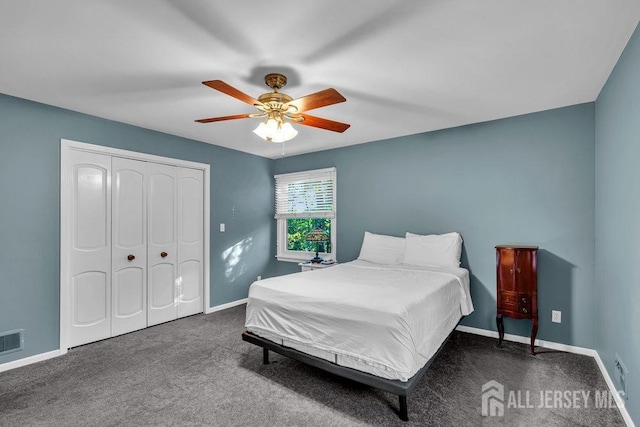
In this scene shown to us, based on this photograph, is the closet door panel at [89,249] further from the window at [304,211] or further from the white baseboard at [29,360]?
the window at [304,211]

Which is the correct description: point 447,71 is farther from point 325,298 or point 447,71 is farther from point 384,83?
point 325,298

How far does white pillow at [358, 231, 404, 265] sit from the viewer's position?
3961mm

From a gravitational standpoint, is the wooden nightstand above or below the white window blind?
below

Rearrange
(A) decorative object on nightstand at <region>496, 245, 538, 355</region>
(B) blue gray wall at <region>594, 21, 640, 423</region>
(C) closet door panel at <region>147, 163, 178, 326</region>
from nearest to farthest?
(B) blue gray wall at <region>594, 21, 640, 423</region>
(A) decorative object on nightstand at <region>496, 245, 538, 355</region>
(C) closet door panel at <region>147, 163, 178, 326</region>

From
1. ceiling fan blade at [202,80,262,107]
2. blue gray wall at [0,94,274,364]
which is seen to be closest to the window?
blue gray wall at [0,94,274,364]

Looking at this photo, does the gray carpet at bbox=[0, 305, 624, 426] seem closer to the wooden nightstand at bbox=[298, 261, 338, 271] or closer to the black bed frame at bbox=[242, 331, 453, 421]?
the black bed frame at bbox=[242, 331, 453, 421]

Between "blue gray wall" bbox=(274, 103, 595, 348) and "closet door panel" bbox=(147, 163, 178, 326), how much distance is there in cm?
256

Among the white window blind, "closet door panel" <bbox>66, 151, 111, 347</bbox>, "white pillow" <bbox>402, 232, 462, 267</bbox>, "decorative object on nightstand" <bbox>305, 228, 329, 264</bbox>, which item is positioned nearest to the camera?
"closet door panel" <bbox>66, 151, 111, 347</bbox>

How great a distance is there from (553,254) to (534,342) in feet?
2.96

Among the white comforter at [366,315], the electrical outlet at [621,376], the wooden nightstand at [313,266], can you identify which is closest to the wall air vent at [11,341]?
the white comforter at [366,315]

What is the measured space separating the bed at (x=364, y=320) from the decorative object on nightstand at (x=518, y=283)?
0.35 m

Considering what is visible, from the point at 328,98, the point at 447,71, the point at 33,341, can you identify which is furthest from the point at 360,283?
the point at 33,341

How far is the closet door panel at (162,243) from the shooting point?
12.8ft

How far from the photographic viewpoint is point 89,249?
3348 millimetres
